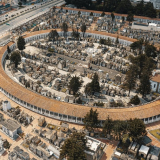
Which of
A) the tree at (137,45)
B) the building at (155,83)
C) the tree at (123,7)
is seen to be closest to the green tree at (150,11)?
the tree at (123,7)

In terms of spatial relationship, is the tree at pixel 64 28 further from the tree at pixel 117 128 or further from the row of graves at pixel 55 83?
the tree at pixel 117 128

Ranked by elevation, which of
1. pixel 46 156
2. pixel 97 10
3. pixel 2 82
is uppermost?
pixel 97 10

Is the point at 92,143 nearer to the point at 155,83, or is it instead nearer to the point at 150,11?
the point at 155,83

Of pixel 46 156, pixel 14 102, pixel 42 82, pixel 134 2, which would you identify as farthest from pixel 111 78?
pixel 134 2

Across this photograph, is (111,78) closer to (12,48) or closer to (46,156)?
(46,156)

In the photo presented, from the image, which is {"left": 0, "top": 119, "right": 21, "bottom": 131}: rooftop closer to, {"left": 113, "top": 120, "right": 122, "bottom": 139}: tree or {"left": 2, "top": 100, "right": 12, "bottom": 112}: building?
{"left": 2, "top": 100, "right": 12, "bottom": 112}: building

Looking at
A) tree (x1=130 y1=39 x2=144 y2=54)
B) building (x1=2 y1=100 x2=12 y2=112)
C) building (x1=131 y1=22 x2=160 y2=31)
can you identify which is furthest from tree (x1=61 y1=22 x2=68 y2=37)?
building (x1=2 y1=100 x2=12 y2=112)

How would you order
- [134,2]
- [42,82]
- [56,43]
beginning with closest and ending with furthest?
1. [42,82]
2. [56,43]
3. [134,2]
